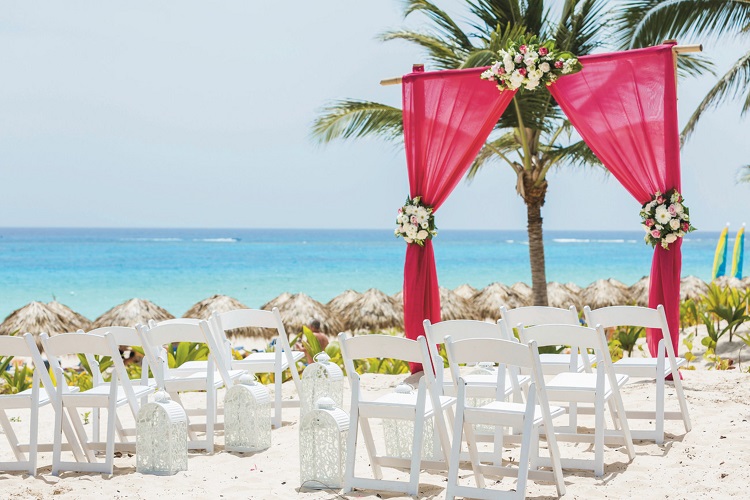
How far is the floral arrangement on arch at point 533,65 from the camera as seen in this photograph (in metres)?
6.66

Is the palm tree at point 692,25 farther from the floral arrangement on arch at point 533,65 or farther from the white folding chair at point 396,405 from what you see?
the white folding chair at point 396,405

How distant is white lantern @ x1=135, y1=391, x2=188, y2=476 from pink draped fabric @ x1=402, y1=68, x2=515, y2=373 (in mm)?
3164

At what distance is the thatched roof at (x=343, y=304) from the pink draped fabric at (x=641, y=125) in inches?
246

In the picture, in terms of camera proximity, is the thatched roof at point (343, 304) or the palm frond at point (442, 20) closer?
the palm frond at point (442, 20)

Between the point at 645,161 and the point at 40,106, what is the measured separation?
175ft

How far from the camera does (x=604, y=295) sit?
45.5ft

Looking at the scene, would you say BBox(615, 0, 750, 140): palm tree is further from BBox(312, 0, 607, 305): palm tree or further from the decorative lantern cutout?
the decorative lantern cutout

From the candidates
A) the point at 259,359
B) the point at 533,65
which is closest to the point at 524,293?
the point at 533,65

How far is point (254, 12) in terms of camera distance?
51.5 metres

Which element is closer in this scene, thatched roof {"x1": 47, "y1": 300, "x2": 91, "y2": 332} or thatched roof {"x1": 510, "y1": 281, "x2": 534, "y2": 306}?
thatched roof {"x1": 47, "y1": 300, "x2": 91, "y2": 332}

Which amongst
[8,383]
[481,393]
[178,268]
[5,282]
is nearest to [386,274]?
[178,268]

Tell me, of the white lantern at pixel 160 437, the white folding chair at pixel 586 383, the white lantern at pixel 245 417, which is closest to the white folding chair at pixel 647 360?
the white folding chair at pixel 586 383

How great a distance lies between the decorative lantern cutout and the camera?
447 cm

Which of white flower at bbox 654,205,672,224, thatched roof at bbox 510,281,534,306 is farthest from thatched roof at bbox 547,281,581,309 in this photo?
white flower at bbox 654,205,672,224
